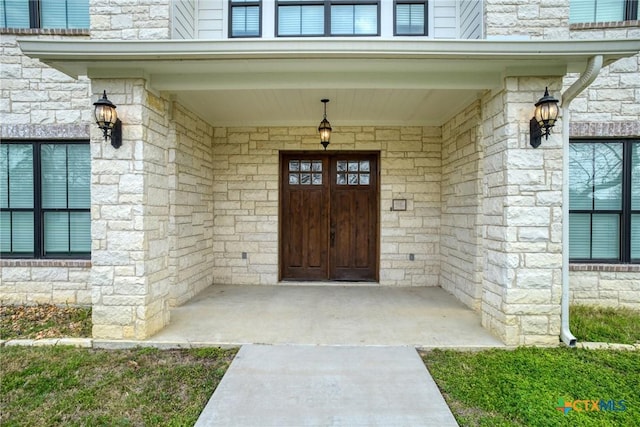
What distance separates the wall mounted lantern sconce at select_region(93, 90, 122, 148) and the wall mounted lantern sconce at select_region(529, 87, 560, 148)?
412 centimetres

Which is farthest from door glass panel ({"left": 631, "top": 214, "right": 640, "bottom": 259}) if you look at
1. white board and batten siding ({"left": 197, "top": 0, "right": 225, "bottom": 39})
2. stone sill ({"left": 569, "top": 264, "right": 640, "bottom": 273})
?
white board and batten siding ({"left": 197, "top": 0, "right": 225, "bottom": 39})

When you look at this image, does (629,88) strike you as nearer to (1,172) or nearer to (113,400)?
(113,400)

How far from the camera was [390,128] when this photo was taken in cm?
541

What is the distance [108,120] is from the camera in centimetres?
308

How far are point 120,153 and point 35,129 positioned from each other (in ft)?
7.26

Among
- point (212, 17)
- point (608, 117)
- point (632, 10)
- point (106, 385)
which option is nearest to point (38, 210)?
point (106, 385)

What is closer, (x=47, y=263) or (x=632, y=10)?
(x=632, y=10)

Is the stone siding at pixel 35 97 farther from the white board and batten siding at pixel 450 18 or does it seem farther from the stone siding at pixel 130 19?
the white board and batten siding at pixel 450 18

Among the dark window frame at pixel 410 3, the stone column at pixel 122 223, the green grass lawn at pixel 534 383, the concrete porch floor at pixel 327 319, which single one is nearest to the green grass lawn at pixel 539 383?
the green grass lawn at pixel 534 383

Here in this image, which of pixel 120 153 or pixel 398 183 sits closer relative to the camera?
pixel 120 153

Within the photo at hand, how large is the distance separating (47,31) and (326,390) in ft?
18.8

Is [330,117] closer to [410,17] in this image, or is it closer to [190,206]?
[410,17]

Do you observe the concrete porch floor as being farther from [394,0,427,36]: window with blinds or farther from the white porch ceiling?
[394,0,427,36]: window with blinds

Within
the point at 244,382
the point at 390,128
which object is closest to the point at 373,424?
the point at 244,382
